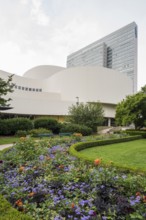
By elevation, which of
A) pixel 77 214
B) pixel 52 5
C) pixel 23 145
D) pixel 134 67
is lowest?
pixel 77 214

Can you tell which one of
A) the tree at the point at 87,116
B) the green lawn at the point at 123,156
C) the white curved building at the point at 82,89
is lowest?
the green lawn at the point at 123,156

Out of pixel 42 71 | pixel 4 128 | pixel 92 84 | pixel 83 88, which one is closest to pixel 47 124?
pixel 4 128

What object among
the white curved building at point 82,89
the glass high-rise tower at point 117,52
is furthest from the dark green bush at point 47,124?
the glass high-rise tower at point 117,52

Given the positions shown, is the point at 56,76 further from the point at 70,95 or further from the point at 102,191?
the point at 102,191

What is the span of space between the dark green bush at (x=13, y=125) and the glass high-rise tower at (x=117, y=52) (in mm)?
86115

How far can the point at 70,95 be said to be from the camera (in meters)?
49.7

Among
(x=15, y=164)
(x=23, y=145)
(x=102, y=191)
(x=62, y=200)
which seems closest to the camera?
(x=62, y=200)

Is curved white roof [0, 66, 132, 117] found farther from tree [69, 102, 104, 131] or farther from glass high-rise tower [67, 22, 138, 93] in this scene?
glass high-rise tower [67, 22, 138, 93]

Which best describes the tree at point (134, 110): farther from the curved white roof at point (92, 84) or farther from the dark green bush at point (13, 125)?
the curved white roof at point (92, 84)

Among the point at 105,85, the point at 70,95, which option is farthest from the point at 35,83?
the point at 105,85

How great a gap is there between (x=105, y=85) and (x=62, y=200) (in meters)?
47.1

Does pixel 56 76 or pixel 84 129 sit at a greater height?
pixel 56 76

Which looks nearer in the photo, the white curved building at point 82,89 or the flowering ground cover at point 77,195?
the flowering ground cover at point 77,195

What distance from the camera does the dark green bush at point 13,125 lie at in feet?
67.5
